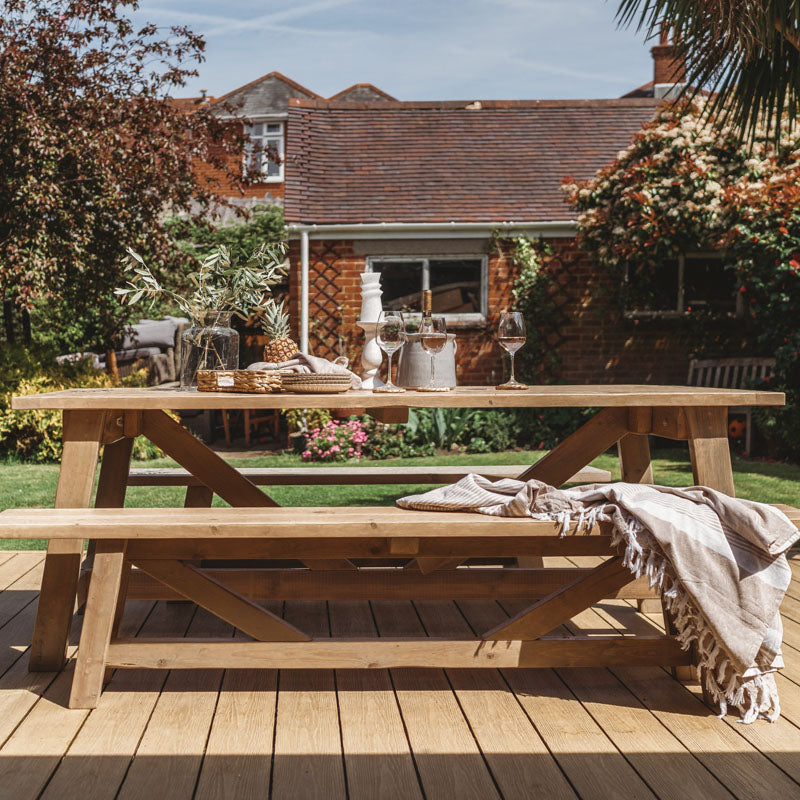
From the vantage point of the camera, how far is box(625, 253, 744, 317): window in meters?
11.7

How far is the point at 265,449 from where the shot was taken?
11547mm

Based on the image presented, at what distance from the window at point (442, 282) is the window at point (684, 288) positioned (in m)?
2.03

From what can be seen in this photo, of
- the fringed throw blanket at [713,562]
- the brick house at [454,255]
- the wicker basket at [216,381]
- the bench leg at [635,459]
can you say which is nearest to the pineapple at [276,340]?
the wicker basket at [216,381]

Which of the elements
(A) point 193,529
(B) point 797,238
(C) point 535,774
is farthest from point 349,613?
(B) point 797,238

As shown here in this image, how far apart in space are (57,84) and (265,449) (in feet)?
16.1

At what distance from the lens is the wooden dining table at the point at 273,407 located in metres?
3.08

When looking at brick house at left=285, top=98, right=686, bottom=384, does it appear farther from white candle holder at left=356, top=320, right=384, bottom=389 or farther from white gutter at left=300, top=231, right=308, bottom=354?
white candle holder at left=356, top=320, right=384, bottom=389

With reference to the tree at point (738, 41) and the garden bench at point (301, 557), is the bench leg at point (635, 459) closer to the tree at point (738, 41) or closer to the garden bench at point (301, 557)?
the garden bench at point (301, 557)

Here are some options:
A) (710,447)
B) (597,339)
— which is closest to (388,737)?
(710,447)

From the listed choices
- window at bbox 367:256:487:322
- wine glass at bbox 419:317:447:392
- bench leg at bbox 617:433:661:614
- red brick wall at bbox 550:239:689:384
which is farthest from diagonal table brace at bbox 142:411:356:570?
red brick wall at bbox 550:239:689:384

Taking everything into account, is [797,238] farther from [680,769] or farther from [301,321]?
[680,769]

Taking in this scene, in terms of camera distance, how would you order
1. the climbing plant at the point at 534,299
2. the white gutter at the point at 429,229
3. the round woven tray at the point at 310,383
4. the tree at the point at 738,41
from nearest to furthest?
the round woven tray at the point at 310,383
the tree at the point at 738,41
the white gutter at the point at 429,229
the climbing plant at the point at 534,299

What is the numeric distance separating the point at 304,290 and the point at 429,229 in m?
1.86

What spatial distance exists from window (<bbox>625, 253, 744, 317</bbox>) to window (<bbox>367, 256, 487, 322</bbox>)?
2033mm
